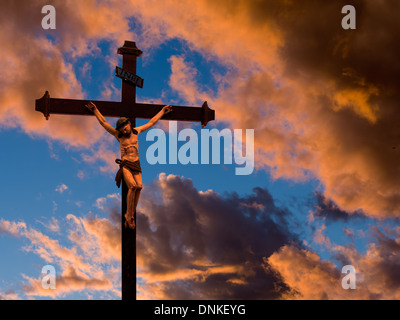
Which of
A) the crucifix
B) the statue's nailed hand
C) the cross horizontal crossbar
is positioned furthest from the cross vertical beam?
the statue's nailed hand

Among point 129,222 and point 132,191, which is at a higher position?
point 132,191

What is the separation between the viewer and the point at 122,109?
34.8 feet

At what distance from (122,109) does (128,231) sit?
2.50 meters

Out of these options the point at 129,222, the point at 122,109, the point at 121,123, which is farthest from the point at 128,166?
the point at 122,109

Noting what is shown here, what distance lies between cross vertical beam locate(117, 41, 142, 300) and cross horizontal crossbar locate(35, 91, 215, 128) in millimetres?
136

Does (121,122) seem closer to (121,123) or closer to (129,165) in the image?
(121,123)

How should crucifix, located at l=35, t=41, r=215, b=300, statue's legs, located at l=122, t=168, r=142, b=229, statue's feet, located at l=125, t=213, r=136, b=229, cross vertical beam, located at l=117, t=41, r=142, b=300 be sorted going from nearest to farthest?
cross vertical beam, located at l=117, t=41, r=142, b=300 → statue's legs, located at l=122, t=168, r=142, b=229 → statue's feet, located at l=125, t=213, r=136, b=229 → crucifix, located at l=35, t=41, r=215, b=300

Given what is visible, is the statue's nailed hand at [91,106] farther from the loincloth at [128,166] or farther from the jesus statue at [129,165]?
the loincloth at [128,166]

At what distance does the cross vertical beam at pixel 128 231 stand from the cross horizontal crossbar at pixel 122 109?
14cm

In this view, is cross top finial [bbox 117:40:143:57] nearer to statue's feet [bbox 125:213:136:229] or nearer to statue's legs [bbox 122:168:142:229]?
statue's legs [bbox 122:168:142:229]

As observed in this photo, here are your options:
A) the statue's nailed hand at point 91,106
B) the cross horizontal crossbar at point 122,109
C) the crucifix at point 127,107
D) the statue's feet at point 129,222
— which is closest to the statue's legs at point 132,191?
the statue's feet at point 129,222

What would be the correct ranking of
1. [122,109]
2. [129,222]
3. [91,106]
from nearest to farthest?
[129,222], [91,106], [122,109]

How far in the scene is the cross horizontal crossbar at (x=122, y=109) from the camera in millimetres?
10352

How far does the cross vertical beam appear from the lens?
376 inches
